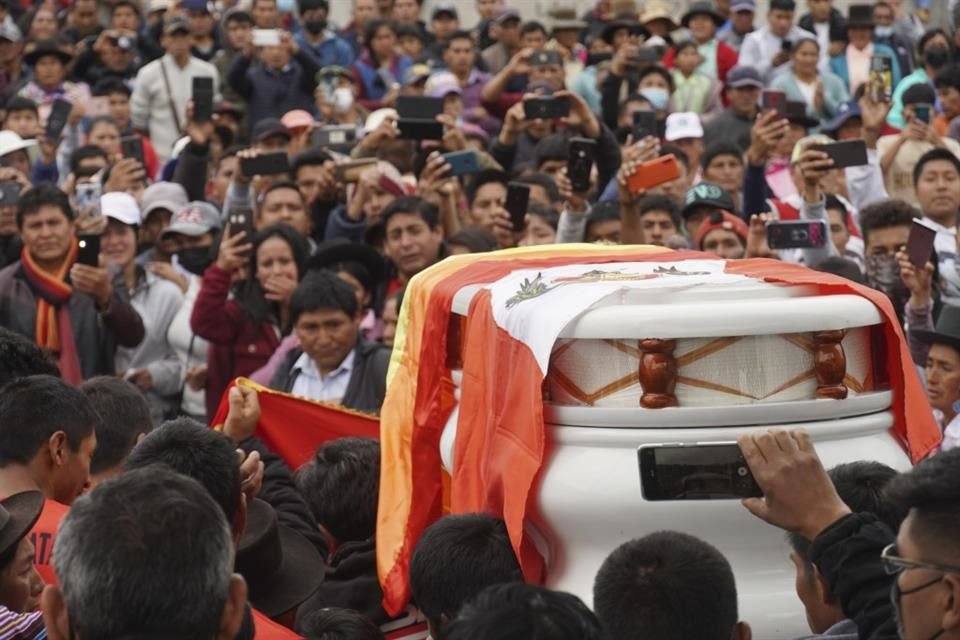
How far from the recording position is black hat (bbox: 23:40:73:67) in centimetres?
1377

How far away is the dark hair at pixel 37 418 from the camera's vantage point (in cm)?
429

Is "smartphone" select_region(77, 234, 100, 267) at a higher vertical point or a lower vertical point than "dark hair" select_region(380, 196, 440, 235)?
lower

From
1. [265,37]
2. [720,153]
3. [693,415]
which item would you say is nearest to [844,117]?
[720,153]

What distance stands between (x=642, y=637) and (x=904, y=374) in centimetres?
120

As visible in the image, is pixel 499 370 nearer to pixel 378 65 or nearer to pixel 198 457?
pixel 198 457

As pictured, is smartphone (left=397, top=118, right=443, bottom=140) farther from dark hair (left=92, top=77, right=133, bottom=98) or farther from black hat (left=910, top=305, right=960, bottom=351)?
dark hair (left=92, top=77, right=133, bottom=98)

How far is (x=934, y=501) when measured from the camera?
2781 millimetres

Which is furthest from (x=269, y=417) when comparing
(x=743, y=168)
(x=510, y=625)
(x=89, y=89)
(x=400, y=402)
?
(x=89, y=89)

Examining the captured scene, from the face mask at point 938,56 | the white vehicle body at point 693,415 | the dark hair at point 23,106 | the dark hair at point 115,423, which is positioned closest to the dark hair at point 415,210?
the dark hair at point 115,423

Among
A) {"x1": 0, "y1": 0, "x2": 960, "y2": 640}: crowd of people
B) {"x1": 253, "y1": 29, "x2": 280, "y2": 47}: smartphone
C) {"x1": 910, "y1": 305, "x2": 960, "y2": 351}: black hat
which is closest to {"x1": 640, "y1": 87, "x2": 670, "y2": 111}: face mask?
{"x1": 0, "y1": 0, "x2": 960, "y2": 640}: crowd of people

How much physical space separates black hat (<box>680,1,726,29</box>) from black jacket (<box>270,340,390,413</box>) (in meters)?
8.10

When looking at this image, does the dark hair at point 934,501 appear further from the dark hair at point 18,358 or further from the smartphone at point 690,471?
the dark hair at point 18,358

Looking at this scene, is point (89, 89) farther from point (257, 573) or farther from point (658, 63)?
point (257, 573)

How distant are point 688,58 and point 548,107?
165 inches
